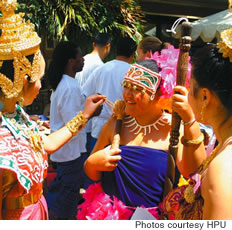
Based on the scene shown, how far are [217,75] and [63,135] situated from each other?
3.80 ft

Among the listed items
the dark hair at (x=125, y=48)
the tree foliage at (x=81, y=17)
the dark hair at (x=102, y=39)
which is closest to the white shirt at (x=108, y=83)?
the dark hair at (x=125, y=48)

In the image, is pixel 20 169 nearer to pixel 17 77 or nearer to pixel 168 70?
pixel 17 77

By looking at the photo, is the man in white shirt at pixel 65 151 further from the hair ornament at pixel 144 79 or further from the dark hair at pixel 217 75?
the dark hair at pixel 217 75

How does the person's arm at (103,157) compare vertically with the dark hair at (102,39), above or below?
below

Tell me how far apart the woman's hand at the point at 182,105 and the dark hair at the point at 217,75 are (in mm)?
212

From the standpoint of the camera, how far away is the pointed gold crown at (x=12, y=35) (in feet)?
4.51

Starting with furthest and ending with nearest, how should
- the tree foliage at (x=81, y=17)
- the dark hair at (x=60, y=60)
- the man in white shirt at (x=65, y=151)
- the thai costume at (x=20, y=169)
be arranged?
the tree foliage at (x=81, y=17)
the dark hair at (x=60, y=60)
the man in white shirt at (x=65, y=151)
the thai costume at (x=20, y=169)

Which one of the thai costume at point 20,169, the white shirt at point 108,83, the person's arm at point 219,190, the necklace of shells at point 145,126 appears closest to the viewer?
the person's arm at point 219,190

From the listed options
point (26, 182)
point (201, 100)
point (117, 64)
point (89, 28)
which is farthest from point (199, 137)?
point (89, 28)

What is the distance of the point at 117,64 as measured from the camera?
3.49 meters

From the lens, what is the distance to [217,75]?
1200mm

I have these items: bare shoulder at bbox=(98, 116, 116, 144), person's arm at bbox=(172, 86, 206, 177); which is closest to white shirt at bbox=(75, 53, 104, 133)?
bare shoulder at bbox=(98, 116, 116, 144)

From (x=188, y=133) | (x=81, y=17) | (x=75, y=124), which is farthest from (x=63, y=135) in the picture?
(x=81, y=17)
